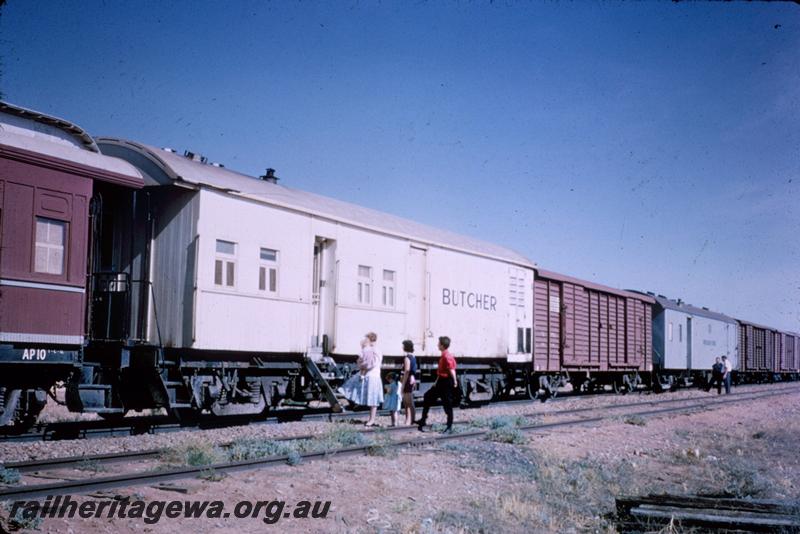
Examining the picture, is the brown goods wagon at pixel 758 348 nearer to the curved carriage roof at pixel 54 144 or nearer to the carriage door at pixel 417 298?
the carriage door at pixel 417 298

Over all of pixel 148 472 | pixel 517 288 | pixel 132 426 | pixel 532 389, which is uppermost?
pixel 517 288

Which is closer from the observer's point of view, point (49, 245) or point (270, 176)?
point (49, 245)

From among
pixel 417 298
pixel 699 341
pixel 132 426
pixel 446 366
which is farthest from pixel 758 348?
pixel 132 426

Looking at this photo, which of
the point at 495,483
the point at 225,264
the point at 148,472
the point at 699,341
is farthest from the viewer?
the point at 699,341

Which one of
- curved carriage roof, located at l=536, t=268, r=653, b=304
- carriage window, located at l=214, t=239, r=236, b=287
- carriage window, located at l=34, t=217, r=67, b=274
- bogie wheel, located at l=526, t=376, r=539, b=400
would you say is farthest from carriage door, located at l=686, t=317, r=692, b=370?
carriage window, located at l=34, t=217, r=67, b=274

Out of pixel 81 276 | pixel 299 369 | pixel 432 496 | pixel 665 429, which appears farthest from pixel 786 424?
pixel 81 276

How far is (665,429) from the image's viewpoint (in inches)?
557

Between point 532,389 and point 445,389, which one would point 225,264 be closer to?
point 445,389

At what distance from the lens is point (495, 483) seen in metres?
7.95

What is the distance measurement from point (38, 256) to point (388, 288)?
7.32 metres

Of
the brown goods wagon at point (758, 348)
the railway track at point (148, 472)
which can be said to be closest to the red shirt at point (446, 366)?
the railway track at point (148, 472)

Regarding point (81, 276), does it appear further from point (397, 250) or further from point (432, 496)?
point (397, 250)

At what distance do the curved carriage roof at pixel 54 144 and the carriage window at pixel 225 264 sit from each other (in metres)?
1.66

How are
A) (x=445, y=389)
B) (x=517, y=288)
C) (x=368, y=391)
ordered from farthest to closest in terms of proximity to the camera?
(x=517, y=288), (x=368, y=391), (x=445, y=389)
